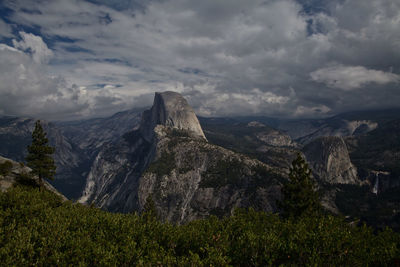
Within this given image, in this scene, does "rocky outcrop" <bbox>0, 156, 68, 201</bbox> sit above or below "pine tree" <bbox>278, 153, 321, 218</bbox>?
above

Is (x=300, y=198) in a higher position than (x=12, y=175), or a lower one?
lower

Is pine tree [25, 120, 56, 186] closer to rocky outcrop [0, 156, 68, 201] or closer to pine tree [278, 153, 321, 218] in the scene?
rocky outcrop [0, 156, 68, 201]

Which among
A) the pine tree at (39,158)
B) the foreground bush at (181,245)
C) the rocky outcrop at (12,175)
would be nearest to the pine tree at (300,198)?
the foreground bush at (181,245)

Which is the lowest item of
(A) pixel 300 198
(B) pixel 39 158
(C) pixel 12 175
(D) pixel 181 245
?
(A) pixel 300 198

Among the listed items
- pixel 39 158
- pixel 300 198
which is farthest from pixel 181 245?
pixel 39 158

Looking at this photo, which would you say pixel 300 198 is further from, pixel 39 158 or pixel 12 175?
pixel 12 175

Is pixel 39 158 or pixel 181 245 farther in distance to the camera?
pixel 39 158

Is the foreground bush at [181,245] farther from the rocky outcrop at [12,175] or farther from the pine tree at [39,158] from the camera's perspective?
the pine tree at [39,158]

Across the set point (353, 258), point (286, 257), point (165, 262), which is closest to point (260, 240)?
point (286, 257)

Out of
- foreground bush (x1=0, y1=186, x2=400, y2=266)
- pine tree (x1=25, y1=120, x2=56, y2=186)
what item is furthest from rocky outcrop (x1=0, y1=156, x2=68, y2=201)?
foreground bush (x1=0, y1=186, x2=400, y2=266)
